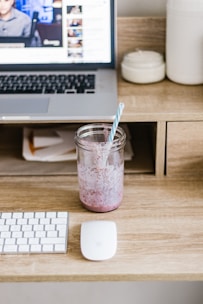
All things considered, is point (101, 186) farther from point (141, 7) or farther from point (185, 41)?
point (141, 7)

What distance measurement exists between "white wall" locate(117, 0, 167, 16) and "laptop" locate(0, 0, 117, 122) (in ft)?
0.42

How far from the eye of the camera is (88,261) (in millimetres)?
935

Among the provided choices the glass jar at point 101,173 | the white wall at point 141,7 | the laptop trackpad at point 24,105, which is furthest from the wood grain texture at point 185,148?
the white wall at point 141,7

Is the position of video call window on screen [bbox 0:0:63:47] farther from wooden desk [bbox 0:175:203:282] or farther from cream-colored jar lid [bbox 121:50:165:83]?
wooden desk [bbox 0:175:203:282]

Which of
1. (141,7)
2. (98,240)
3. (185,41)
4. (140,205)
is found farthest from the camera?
(141,7)

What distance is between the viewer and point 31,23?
126cm

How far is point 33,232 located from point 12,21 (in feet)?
1.70

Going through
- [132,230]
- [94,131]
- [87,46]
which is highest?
[87,46]

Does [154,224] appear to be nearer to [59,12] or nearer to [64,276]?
[64,276]

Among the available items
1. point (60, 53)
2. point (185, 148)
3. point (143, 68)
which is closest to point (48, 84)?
point (60, 53)

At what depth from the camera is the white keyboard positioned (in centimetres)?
96

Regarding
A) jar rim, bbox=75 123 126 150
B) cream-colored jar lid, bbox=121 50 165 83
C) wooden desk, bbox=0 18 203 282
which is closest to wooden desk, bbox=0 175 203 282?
wooden desk, bbox=0 18 203 282

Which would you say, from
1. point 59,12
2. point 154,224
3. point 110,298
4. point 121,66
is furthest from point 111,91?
point 110,298

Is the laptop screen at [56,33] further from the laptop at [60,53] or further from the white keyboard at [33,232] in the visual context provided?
the white keyboard at [33,232]
